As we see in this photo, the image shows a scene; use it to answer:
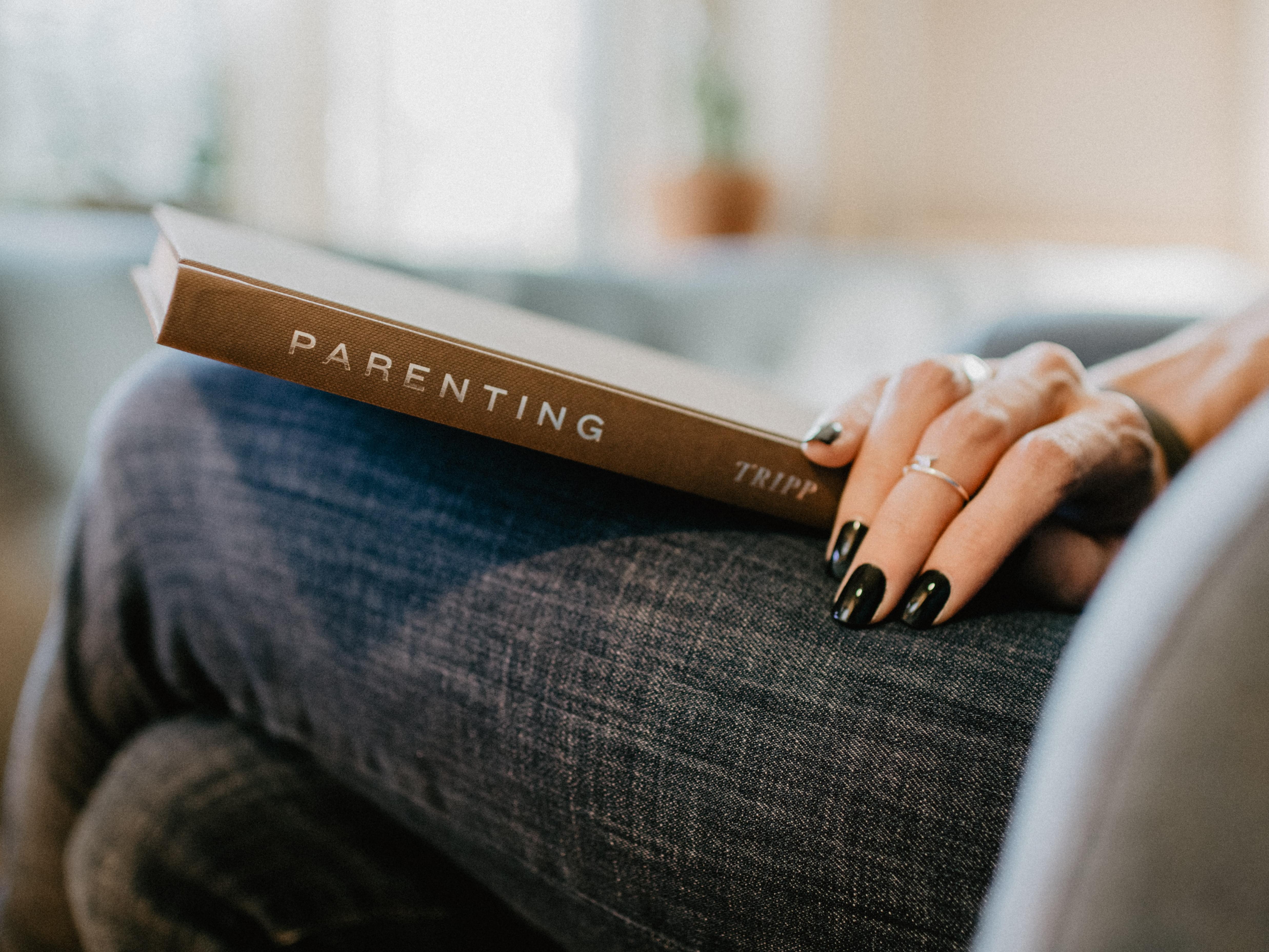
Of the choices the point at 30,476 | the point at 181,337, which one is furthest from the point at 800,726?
the point at 30,476

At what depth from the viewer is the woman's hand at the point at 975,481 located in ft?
0.93

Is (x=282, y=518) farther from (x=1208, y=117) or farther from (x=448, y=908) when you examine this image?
(x=1208, y=117)

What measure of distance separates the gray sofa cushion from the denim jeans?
0.12 meters

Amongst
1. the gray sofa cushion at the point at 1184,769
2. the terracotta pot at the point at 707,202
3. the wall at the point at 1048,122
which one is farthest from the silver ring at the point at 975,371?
the wall at the point at 1048,122

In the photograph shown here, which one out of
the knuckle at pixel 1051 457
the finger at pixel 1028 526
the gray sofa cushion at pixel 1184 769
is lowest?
the finger at pixel 1028 526

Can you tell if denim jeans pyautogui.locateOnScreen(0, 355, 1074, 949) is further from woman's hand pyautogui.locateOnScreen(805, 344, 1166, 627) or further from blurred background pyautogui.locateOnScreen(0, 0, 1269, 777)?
blurred background pyautogui.locateOnScreen(0, 0, 1269, 777)

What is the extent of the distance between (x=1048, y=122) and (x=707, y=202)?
3.75ft

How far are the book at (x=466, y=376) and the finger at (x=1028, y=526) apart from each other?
5 centimetres

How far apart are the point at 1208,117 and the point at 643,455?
126 inches

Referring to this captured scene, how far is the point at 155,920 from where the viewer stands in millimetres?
373

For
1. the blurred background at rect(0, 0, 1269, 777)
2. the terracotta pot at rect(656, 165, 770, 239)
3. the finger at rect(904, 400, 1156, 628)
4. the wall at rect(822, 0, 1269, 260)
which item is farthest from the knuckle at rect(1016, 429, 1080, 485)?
the wall at rect(822, 0, 1269, 260)

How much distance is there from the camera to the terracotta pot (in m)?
2.45

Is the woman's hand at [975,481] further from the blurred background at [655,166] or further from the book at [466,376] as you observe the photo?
the blurred background at [655,166]

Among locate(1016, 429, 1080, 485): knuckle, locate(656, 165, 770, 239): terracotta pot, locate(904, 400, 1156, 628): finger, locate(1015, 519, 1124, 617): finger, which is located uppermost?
locate(1016, 429, 1080, 485): knuckle
